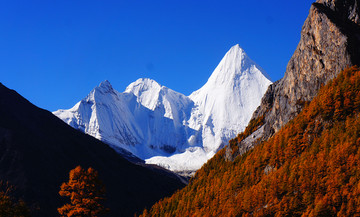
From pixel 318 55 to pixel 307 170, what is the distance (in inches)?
1553

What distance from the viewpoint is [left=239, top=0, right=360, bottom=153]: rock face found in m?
112

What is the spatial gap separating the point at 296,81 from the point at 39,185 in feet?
370

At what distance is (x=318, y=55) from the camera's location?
4702 inches

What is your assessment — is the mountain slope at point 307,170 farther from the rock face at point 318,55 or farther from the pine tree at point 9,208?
the pine tree at point 9,208

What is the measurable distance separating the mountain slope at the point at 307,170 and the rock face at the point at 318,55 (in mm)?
5265

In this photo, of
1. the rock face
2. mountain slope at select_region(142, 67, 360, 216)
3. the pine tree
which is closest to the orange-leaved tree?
the pine tree

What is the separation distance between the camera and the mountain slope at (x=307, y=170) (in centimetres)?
8594

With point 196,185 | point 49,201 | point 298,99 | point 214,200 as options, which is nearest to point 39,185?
point 49,201

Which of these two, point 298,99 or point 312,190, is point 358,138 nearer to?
point 312,190

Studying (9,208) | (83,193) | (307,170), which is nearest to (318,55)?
(307,170)

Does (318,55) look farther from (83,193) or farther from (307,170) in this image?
(83,193)

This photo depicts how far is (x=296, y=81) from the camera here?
126688 mm

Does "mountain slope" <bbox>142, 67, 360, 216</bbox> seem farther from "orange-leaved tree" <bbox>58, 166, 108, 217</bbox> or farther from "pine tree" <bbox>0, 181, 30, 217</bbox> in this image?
"pine tree" <bbox>0, 181, 30, 217</bbox>

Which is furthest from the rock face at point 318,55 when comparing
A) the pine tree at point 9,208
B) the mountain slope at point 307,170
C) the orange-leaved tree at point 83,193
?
the pine tree at point 9,208
